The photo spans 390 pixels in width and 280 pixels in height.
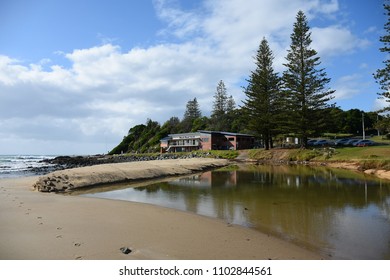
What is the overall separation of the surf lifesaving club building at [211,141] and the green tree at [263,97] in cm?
1220

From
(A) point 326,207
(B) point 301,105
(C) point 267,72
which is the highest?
(C) point 267,72

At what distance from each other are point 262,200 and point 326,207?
2.43 meters

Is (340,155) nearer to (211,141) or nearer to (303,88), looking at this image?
(303,88)

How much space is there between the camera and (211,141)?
2394 inches

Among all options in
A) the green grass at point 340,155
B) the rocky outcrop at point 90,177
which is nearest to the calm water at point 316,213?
the rocky outcrop at point 90,177

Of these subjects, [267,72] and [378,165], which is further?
[267,72]

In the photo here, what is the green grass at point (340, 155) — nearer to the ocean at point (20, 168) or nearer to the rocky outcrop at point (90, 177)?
the rocky outcrop at point (90, 177)

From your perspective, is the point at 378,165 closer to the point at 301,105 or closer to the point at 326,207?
the point at 326,207

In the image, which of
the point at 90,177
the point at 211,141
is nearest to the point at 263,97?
the point at 211,141

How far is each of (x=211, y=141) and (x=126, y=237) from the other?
55257 millimetres

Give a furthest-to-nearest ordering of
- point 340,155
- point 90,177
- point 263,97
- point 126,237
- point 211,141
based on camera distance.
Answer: point 211,141 < point 263,97 < point 340,155 < point 90,177 < point 126,237

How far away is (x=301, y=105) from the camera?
135 ft

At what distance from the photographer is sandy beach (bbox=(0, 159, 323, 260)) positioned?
4.83 meters
